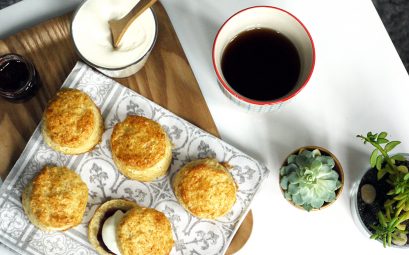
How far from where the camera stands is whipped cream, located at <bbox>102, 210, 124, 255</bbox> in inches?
52.7

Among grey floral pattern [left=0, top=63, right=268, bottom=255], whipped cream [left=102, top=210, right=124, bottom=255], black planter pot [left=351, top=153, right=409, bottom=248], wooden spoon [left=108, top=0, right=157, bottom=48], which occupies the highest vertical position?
wooden spoon [left=108, top=0, right=157, bottom=48]

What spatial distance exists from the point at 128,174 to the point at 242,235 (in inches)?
13.2

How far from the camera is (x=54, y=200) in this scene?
1.34 meters

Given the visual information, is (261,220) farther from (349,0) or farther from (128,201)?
(349,0)

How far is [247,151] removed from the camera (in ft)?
4.74

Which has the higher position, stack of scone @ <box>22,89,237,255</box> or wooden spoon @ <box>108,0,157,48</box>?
wooden spoon @ <box>108,0,157,48</box>

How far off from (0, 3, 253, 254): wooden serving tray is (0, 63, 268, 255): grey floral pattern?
0.04 metres

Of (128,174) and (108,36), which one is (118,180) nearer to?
(128,174)

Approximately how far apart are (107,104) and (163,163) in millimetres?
229

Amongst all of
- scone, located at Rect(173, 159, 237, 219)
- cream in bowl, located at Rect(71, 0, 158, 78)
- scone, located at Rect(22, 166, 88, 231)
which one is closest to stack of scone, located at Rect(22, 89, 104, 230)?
scone, located at Rect(22, 166, 88, 231)

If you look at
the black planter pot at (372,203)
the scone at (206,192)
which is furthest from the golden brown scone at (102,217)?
the black planter pot at (372,203)

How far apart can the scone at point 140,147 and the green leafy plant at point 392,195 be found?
1.64ft

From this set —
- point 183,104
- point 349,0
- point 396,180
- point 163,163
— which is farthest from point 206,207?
point 349,0

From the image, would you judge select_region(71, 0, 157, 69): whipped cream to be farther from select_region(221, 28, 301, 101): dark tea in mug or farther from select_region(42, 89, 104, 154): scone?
select_region(221, 28, 301, 101): dark tea in mug
